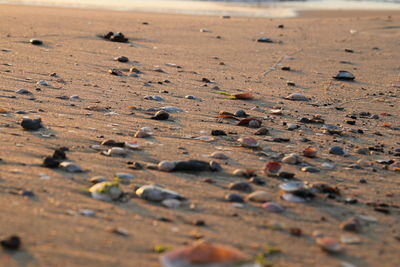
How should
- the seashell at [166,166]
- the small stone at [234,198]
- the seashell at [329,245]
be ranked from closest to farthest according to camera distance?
the seashell at [329,245], the small stone at [234,198], the seashell at [166,166]

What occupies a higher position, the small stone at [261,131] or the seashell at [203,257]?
the small stone at [261,131]

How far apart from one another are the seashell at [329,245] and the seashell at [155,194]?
75cm

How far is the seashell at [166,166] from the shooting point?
3.36 meters

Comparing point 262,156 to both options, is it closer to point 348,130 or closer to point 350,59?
point 348,130

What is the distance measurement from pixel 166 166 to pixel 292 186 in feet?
2.35

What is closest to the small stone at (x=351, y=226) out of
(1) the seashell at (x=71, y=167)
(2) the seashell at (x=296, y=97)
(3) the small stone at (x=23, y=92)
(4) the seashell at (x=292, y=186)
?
(4) the seashell at (x=292, y=186)

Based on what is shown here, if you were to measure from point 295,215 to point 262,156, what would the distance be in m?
0.97

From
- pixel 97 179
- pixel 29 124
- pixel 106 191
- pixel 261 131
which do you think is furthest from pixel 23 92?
pixel 106 191

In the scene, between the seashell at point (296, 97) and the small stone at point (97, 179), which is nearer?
the small stone at point (97, 179)

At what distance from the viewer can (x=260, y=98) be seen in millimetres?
5656

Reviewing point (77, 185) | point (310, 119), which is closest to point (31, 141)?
point (77, 185)

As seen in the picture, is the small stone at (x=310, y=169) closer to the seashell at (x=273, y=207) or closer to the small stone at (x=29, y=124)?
the seashell at (x=273, y=207)

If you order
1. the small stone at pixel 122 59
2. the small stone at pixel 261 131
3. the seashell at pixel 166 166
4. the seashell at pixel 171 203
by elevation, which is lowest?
the seashell at pixel 171 203

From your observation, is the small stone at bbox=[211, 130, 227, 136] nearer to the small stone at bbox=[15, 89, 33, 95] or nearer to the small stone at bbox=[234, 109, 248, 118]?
the small stone at bbox=[234, 109, 248, 118]
